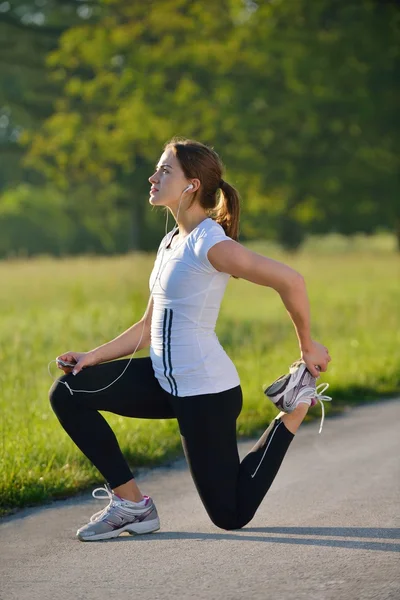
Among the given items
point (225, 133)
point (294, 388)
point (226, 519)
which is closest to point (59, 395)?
point (226, 519)

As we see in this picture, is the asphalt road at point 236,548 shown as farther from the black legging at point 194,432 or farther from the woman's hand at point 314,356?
the woman's hand at point 314,356

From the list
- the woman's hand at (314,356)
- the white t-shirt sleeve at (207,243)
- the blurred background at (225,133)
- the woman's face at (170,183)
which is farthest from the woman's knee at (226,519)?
the blurred background at (225,133)

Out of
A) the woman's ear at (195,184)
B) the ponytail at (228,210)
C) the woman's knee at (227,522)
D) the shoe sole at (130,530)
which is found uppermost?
the woman's ear at (195,184)

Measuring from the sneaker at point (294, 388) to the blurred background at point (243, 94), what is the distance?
1053 inches

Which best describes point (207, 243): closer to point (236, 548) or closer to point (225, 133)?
point (236, 548)

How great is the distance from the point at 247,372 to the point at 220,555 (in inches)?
226

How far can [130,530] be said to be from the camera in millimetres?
5016

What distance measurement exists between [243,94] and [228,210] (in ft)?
100

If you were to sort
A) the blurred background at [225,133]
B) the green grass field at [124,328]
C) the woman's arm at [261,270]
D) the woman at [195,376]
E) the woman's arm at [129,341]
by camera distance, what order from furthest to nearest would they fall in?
the blurred background at [225,133]
the green grass field at [124,328]
the woman's arm at [129,341]
the woman at [195,376]
the woman's arm at [261,270]

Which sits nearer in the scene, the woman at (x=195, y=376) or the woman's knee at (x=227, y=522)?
the woman at (x=195, y=376)

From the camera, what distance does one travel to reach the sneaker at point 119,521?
4965 mm

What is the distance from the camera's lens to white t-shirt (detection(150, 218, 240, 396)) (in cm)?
477

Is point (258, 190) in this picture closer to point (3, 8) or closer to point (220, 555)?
point (3, 8)

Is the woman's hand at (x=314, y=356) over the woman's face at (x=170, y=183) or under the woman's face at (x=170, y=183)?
under
